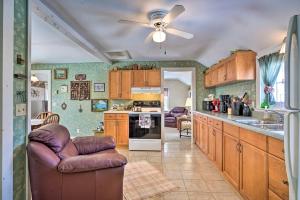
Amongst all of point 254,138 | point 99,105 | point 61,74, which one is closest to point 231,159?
point 254,138

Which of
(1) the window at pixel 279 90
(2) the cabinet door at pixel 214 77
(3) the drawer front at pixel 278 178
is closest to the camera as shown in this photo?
(3) the drawer front at pixel 278 178

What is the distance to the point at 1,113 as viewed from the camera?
63.9 inches

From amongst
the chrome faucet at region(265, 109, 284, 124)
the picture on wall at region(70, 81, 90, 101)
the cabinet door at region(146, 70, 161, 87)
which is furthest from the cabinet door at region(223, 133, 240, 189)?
the picture on wall at region(70, 81, 90, 101)

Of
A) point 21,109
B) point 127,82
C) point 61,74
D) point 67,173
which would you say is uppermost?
point 61,74

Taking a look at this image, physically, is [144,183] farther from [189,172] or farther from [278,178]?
[278,178]

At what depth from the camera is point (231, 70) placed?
3.66 meters

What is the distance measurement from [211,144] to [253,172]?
5.28ft

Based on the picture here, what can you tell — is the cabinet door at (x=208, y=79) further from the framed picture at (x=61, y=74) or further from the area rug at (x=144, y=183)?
the framed picture at (x=61, y=74)

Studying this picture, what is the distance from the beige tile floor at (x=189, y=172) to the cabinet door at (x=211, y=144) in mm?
140

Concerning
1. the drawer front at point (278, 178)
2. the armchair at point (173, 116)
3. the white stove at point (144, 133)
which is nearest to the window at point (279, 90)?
the drawer front at point (278, 178)

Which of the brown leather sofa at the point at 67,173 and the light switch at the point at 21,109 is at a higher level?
the light switch at the point at 21,109

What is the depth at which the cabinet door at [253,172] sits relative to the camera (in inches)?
73.5

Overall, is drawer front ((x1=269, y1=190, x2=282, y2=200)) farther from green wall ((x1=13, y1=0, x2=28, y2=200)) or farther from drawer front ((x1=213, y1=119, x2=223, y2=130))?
green wall ((x1=13, y1=0, x2=28, y2=200))

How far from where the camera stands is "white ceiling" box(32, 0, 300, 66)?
229 cm
